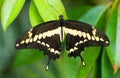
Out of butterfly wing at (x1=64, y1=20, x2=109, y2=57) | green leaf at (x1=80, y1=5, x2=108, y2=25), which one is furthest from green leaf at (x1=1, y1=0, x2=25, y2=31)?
green leaf at (x1=80, y1=5, x2=108, y2=25)

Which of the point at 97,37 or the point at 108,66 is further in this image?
the point at 108,66

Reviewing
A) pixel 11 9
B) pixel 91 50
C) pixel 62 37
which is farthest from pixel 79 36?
pixel 11 9

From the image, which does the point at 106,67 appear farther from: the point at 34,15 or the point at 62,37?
the point at 34,15

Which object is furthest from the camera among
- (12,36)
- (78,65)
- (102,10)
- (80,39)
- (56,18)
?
(12,36)

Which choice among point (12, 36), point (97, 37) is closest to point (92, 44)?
point (97, 37)

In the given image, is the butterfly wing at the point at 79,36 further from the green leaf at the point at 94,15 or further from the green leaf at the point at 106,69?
the green leaf at the point at 94,15

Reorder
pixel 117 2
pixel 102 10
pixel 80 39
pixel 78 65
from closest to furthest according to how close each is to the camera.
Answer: pixel 80 39 < pixel 78 65 < pixel 117 2 < pixel 102 10

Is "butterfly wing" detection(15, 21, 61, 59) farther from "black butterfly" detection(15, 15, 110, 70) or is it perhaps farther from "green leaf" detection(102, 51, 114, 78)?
"green leaf" detection(102, 51, 114, 78)

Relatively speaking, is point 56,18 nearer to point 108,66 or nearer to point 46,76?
point 108,66
